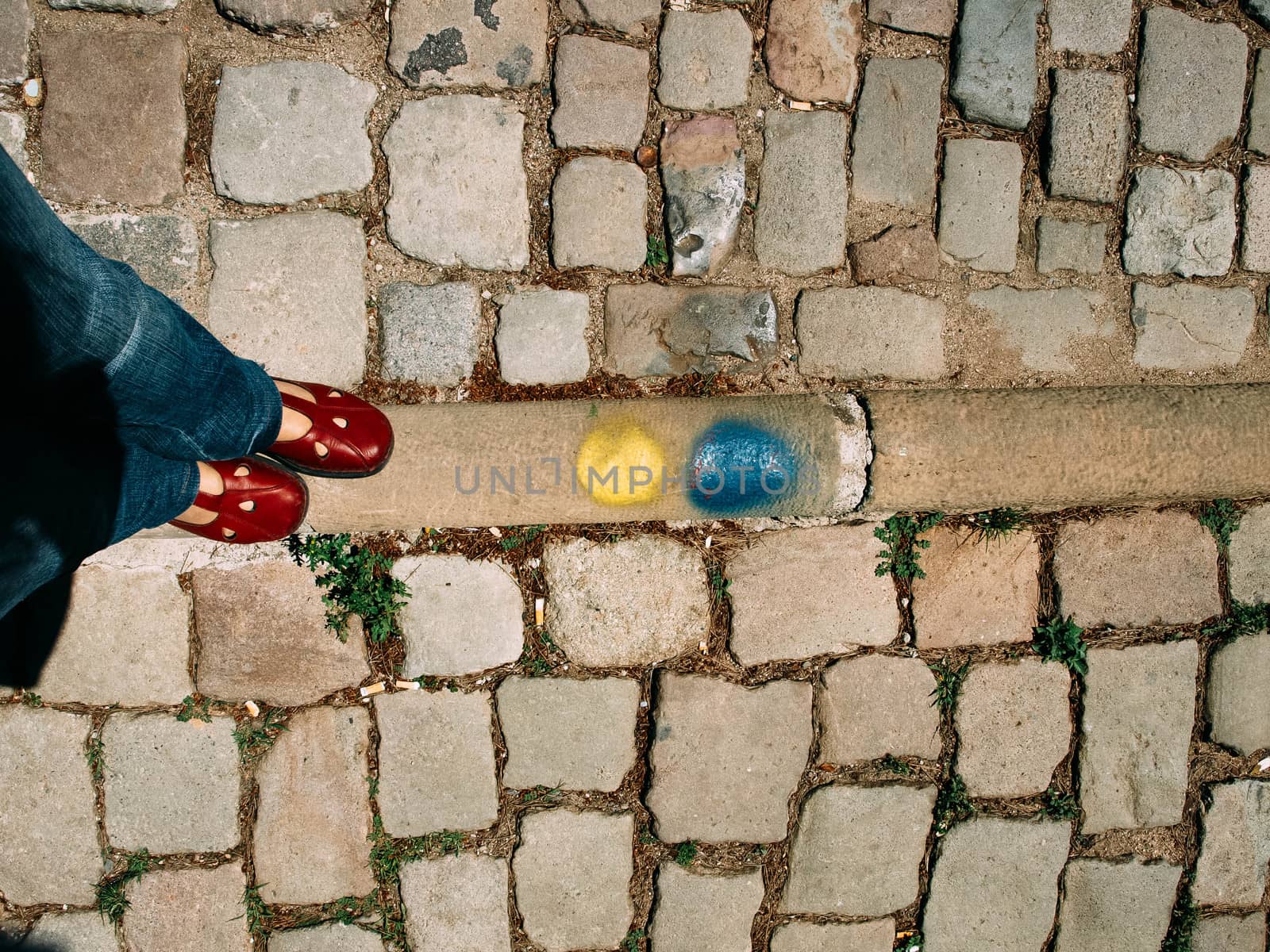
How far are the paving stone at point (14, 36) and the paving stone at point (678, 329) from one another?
73.5 inches

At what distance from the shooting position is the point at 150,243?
8.57ft

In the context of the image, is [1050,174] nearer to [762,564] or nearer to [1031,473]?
[1031,473]

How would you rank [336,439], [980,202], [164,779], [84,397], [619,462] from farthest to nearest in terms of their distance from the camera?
[980,202], [164,779], [619,462], [336,439], [84,397]

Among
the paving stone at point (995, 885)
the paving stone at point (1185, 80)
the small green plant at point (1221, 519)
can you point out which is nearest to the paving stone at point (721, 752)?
the paving stone at point (995, 885)

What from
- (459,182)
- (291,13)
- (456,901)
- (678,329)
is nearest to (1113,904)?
(456,901)

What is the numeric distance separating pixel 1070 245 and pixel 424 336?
2.05 m

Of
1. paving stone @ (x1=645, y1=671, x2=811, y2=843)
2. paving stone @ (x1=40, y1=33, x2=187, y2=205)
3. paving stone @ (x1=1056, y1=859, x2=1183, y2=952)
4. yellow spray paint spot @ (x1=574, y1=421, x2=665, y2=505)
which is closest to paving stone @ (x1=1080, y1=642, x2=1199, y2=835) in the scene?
paving stone @ (x1=1056, y1=859, x2=1183, y2=952)

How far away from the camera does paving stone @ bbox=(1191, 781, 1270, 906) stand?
2.81 meters

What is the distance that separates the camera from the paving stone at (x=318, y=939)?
8.76 ft

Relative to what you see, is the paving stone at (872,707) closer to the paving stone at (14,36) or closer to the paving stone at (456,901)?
the paving stone at (456,901)

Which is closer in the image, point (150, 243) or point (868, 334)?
point (150, 243)

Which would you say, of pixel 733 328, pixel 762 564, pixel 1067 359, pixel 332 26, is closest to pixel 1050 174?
pixel 1067 359

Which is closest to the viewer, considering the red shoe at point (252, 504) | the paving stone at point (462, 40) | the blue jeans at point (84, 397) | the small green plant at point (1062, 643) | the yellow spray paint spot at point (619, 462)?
the blue jeans at point (84, 397)

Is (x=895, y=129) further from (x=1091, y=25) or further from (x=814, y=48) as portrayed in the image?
(x=1091, y=25)
